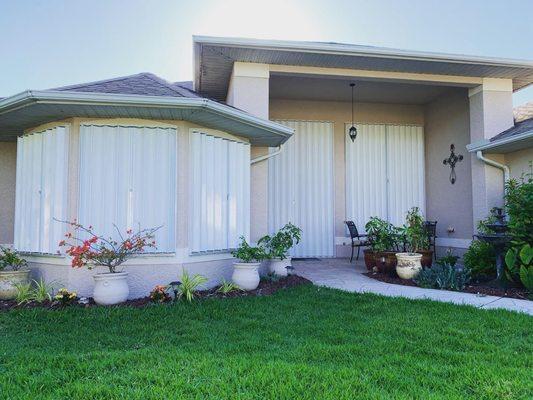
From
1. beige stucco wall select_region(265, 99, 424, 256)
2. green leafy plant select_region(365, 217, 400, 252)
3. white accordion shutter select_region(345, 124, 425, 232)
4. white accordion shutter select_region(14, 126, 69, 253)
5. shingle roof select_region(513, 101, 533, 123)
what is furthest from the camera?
white accordion shutter select_region(345, 124, 425, 232)

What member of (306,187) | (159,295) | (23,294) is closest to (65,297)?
(23,294)

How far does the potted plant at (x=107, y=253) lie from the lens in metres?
4.73

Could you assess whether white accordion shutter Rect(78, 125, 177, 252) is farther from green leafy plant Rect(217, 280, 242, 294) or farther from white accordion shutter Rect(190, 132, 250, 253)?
green leafy plant Rect(217, 280, 242, 294)

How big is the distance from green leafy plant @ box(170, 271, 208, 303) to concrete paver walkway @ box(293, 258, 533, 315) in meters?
1.95

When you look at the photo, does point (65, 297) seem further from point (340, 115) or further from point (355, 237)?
point (340, 115)

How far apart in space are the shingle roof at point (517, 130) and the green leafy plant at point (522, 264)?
2075 millimetres

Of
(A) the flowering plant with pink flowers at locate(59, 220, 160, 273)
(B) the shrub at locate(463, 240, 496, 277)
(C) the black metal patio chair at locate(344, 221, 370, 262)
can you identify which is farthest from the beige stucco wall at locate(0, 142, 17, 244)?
(B) the shrub at locate(463, 240, 496, 277)

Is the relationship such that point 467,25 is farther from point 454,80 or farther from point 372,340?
point 372,340

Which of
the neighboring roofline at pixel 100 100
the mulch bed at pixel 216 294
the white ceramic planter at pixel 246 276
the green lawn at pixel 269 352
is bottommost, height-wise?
the green lawn at pixel 269 352

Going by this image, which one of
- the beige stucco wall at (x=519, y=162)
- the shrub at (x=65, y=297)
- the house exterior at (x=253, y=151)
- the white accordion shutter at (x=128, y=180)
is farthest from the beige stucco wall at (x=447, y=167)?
the shrub at (x=65, y=297)

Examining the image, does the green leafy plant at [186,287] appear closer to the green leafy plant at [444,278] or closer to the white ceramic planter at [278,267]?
the white ceramic planter at [278,267]

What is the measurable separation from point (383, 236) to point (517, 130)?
9.55 feet

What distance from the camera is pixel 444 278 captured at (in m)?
5.72

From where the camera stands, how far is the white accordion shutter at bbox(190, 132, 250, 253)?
554 centimetres
